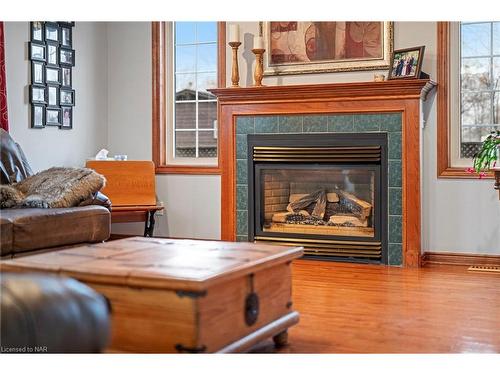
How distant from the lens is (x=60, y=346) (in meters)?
1.62

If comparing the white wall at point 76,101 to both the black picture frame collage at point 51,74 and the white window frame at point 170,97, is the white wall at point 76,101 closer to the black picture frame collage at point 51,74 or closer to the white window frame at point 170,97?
the black picture frame collage at point 51,74

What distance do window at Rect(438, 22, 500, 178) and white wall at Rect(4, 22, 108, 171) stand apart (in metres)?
2.97

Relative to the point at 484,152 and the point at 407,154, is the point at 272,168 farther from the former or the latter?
the point at 484,152

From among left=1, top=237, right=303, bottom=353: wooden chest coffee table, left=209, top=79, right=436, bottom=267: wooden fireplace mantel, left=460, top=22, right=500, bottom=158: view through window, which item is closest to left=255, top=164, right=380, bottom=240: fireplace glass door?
left=209, top=79, right=436, bottom=267: wooden fireplace mantel

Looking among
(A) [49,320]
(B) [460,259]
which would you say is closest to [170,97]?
(B) [460,259]

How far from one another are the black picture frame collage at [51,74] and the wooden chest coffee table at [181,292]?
122 inches

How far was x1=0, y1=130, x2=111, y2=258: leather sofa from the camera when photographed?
361cm

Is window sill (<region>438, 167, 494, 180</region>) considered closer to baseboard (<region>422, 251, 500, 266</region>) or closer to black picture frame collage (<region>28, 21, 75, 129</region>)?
baseboard (<region>422, 251, 500, 266</region>)

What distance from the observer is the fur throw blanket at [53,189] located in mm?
3984

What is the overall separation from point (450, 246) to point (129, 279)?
132 inches

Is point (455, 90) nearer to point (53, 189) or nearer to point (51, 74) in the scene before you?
point (53, 189)

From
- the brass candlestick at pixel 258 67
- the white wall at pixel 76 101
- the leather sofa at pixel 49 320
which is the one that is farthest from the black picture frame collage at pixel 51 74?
the leather sofa at pixel 49 320

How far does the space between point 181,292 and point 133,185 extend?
3.62 meters

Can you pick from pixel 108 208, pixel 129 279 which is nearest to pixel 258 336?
pixel 129 279
